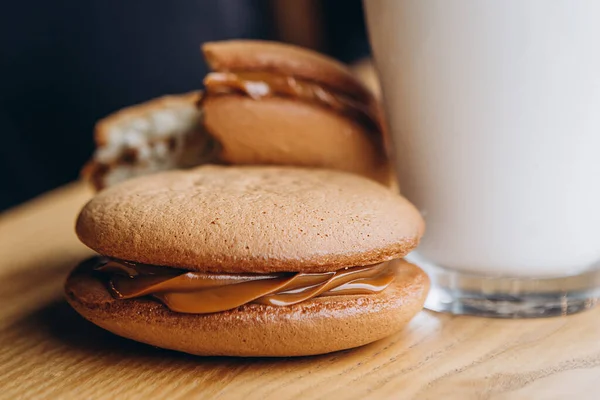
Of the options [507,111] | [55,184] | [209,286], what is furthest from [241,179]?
[55,184]

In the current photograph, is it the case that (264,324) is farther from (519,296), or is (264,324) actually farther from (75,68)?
(75,68)

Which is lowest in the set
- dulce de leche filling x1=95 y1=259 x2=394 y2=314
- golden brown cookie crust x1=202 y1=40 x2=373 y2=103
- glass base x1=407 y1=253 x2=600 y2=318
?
glass base x1=407 y1=253 x2=600 y2=318

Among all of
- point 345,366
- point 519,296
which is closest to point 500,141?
point 519,296

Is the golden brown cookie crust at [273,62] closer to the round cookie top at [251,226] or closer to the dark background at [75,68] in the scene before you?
the round cookie top at [251,226]

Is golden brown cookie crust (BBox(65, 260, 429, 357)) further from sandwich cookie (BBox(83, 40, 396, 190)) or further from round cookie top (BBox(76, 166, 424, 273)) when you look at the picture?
sandwich cookie (BBox(83, 40, 396, 190))

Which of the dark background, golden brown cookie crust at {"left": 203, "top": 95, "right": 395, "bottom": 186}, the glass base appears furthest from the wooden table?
the dark background

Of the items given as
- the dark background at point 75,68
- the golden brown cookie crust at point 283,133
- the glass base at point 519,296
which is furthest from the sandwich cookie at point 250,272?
the dark background at point 75,68

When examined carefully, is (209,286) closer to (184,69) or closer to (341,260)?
(341,260)
